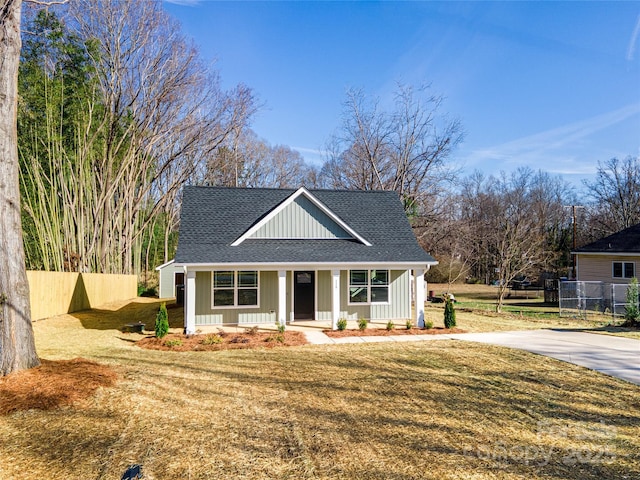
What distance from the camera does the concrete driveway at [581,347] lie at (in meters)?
8.45

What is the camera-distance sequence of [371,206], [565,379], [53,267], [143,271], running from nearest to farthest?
[565,379] < [371,206] < [53,267] < [143,271]

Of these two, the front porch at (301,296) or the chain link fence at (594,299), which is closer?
the front porch at (301,296)

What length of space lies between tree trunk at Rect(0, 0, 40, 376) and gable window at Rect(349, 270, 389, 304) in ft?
31.5

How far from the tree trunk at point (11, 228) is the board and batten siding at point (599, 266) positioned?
26.4 meters

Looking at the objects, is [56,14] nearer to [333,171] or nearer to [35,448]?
[333,171]

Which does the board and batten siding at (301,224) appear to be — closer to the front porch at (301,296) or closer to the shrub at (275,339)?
the front porch at (301,296)

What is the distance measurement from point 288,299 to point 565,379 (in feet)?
28.6

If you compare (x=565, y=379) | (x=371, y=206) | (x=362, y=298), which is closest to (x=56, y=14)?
(x=371, y=206)

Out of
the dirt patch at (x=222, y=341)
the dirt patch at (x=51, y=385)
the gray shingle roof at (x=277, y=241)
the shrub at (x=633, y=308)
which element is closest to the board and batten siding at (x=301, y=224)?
Answer: the gray shingle roof at (x=277, y=241)

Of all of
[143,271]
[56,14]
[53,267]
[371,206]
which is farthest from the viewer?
[143,271]

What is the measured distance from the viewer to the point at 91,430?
4.81m

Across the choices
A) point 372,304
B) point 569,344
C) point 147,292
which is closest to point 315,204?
point 372,304

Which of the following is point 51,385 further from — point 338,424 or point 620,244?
point 620,244

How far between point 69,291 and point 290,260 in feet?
36.1
